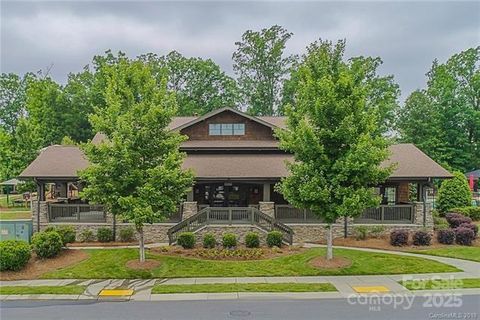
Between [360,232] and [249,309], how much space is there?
11.3m

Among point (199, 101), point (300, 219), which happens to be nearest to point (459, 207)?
point (300, 219)

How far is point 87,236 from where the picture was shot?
22000mm

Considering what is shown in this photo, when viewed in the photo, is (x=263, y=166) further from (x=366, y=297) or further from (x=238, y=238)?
(x=366, y=297)

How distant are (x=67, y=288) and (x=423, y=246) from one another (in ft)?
52.2

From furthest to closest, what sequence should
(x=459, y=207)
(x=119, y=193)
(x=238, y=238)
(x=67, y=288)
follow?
(x=459, y=207) < (x=238, y=238) < (x=119, y=193) < (x=67, y=288)

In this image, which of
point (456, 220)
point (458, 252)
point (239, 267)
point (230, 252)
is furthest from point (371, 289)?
point (456, 220)

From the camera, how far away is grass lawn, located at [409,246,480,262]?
18.5 m

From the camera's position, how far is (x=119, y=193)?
54.3 feet

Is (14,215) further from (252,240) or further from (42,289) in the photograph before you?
(252,240)

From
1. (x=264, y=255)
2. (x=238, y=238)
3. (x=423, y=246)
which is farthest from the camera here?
(x=238, y=238)

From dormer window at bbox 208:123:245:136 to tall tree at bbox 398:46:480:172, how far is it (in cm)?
2629

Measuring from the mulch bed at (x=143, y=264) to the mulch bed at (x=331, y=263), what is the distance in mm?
6425

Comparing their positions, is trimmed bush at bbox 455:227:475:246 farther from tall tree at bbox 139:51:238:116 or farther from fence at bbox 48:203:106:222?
tall tree at bbox 139:51:238:116

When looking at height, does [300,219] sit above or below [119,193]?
below
